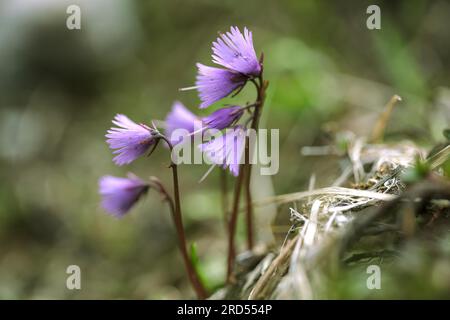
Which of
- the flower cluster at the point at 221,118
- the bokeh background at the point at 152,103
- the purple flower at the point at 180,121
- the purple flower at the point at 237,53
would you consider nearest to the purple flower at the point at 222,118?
the flower cluster at the point at 221,118

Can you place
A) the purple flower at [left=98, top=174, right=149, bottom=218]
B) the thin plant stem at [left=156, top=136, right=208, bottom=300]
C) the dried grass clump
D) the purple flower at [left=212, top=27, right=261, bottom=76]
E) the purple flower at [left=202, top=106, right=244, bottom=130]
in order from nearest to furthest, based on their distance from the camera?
the dried grass clump
the purple flower at [left=212, top=27, right=261, bottom=76]
the purple flower at [left=202, top=106, right=244, bottom=130]
the thin plant stem at [left=156, top=136, right=208, bottom=300]
the purple flower at [left=98, top=174, right=149, bottom=218]

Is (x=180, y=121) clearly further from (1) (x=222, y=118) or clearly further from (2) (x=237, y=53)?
(2) (x=237, y=53)

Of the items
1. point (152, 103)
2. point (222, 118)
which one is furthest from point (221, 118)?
point (152, 103)

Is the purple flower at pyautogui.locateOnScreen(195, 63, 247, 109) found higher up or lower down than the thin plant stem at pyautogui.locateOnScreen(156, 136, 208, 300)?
higher up

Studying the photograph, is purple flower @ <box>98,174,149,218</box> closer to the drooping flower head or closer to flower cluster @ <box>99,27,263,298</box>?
flower cluster @ <box>99,27,263,298</box>

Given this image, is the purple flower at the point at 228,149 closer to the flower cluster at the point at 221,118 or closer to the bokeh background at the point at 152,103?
the flower cluster at the point at 221,118

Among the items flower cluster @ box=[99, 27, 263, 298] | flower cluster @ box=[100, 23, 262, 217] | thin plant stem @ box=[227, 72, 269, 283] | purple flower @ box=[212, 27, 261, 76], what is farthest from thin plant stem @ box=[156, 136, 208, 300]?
purple flower @ box=[212, 27, 261, 76]
